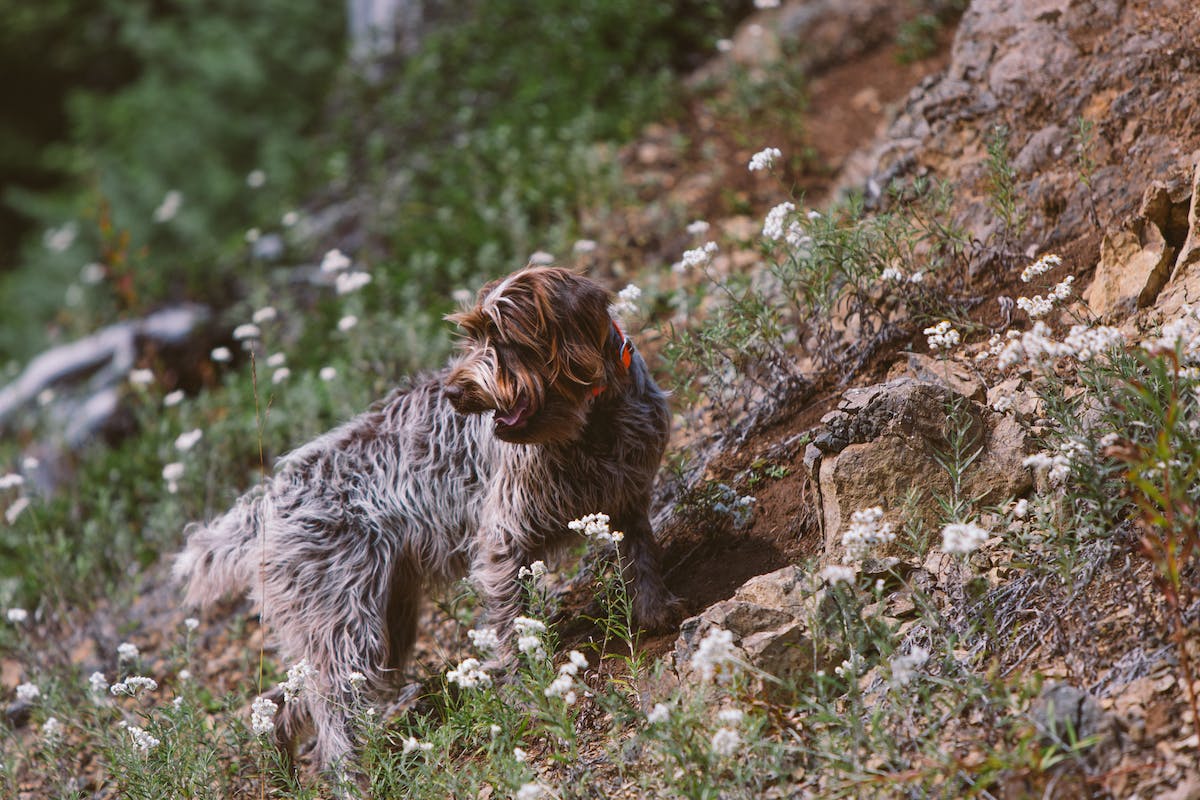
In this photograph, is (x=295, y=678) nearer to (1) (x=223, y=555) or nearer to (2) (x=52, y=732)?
(1) (x=223, y=555)

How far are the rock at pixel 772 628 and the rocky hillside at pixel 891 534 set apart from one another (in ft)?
0.04

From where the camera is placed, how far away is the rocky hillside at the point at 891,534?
10.8 ft

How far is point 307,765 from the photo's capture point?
5.02m

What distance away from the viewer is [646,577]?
447 centimetres

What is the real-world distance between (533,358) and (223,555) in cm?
183

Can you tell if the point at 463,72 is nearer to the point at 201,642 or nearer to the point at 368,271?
the point at 368,271

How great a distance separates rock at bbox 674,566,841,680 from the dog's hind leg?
0.44 meters

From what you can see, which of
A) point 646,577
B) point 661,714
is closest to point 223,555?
point 646,577

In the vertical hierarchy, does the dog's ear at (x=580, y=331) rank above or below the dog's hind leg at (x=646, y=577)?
above

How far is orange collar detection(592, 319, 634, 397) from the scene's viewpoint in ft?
14.1

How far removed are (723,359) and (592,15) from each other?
18.8ft

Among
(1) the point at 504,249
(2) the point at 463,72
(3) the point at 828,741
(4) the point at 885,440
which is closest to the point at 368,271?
(1) the point at 504,249

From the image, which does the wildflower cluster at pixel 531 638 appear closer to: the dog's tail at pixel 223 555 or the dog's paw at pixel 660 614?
the dog's paw at pixel 660 614

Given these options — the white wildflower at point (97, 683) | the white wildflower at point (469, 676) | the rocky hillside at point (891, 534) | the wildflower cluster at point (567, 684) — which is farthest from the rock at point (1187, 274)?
the white wildflower at point (97, 683)
